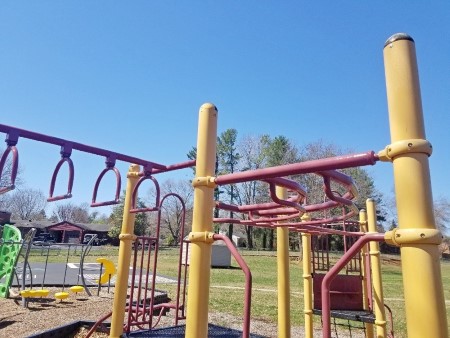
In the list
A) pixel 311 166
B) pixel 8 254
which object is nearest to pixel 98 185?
pixel 311 166

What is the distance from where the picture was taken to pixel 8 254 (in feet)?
23.6

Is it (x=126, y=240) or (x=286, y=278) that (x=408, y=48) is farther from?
(x=126, y=240)

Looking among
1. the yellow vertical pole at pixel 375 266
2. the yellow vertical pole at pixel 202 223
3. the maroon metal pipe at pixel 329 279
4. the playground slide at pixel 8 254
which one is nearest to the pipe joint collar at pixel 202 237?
the yellow vertical pole at pixel 202 223

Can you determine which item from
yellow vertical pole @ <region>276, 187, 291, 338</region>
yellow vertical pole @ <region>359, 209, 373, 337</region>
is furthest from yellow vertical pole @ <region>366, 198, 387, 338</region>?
yellow vertical pole @ <region>276, 187, 291, 338</region>

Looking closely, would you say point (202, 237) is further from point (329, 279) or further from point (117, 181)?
point (117, 181)

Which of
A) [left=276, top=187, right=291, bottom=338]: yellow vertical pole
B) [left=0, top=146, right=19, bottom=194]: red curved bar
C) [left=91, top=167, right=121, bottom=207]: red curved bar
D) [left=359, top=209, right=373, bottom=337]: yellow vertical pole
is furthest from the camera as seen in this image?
[left=359, top=209, right=373, bottom=337]: yellow vertical pole

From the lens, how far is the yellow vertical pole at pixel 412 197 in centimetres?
106

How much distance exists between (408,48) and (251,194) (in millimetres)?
29838

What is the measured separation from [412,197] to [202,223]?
98 centimetres

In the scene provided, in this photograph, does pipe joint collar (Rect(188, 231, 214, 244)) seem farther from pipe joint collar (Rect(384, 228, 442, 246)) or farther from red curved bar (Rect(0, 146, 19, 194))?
red curved bar (Rect(0, 146, 19, 194))

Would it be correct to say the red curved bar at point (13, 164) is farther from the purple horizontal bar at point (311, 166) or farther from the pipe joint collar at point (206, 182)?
the purple horizontal bar at point (311, 166)

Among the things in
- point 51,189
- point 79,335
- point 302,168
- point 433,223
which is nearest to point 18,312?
point 79,335

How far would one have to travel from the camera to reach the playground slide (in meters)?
6.69

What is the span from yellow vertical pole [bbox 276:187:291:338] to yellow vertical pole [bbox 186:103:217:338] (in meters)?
1.68
